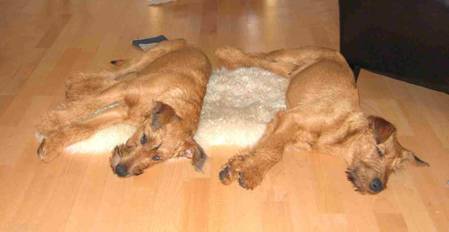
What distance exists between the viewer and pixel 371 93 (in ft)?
14.9

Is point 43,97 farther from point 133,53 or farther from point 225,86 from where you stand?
point 225,86

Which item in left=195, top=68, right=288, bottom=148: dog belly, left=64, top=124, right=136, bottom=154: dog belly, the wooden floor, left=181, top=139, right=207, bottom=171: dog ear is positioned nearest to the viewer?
the wooden floor

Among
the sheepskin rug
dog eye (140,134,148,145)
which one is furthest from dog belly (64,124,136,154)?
dog eye (140,134,148,145)

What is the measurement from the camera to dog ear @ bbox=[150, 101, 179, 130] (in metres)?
3.06

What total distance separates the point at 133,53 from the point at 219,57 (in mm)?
992

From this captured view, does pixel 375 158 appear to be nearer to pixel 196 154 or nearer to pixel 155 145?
pixel 196 154

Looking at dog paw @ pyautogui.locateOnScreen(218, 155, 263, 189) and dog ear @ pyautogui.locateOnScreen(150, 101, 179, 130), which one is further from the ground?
dog ear @ pyautogui.locateOnScreen(150, 101, 179, 130)

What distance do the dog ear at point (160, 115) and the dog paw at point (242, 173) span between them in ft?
1.95

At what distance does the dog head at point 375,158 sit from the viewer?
3.18m

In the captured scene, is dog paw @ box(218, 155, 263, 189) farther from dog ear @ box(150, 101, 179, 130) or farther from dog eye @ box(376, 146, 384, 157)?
dog eye @ box(376, 146, 384, 157)

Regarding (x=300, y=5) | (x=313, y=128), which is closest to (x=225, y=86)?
(x=313, y=128)

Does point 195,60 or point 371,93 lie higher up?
point 195,60

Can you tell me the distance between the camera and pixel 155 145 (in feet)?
10.2

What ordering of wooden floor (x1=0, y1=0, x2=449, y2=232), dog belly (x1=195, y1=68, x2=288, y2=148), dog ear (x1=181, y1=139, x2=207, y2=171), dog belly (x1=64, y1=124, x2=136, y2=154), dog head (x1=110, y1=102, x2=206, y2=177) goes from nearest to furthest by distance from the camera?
wooden floor (x1=0, y1=0, x2=449, y2=232) < dog head (x1=110, y1=102, x2=206, y2=177) < dog ear (x1=181, y1=139, x2=207, y2=171) < dog belly (x1=64, y1=124, x2=136, y2=154) < dog belly (x1=195, y1=68, x2=288, y2=148)
